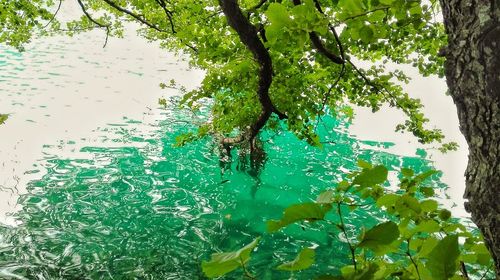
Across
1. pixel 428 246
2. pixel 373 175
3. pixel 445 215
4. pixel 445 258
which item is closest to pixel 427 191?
pixel 445 215

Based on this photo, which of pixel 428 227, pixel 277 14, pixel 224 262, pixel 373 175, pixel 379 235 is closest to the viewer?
pixel 224 262

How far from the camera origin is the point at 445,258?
1221 mm

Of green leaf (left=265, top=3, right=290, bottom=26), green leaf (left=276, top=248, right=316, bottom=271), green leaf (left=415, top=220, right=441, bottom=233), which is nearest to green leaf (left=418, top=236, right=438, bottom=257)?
green leaf (left=415, top=220, right=441, bottom=233)

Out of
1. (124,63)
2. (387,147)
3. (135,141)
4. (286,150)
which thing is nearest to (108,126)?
(135,141)

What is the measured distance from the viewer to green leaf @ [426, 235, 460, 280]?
3.97 ft

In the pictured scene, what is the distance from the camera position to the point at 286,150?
2002cm

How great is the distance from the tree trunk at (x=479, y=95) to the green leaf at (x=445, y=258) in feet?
0.64

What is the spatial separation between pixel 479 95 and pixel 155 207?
39.3 ft

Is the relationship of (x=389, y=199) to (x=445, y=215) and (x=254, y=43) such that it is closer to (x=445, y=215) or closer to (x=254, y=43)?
(x=445, y=215)

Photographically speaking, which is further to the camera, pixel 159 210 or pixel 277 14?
pixel 159 210

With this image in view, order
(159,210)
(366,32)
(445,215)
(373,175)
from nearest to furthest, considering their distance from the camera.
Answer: (373,175)
(366,32)
(445,215)
(159,210)

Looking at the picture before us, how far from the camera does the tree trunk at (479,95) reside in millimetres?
1235

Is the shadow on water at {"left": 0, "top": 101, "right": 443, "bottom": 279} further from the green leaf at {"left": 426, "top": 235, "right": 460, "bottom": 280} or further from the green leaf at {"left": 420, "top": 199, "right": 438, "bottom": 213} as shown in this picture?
the green leaf at {"left": 426, "top": 235, "right": 460, "bottom": 280}

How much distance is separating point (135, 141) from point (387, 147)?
13.5 metres
